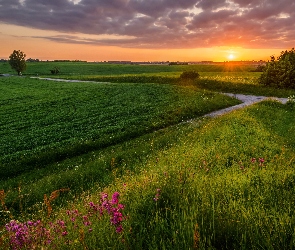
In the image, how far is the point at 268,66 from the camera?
47562 millimetres

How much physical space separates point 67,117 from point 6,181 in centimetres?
1480

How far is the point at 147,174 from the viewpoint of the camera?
8703mm

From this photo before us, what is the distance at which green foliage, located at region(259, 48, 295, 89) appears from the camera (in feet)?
143

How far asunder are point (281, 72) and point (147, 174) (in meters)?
43.4

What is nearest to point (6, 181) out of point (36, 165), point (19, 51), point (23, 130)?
point (36, 165)

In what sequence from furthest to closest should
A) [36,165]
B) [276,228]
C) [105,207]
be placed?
[36,165]
[105,207]
[276,228]

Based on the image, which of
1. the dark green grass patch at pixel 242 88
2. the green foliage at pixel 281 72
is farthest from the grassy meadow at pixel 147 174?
the green foliage at pixel 281 72

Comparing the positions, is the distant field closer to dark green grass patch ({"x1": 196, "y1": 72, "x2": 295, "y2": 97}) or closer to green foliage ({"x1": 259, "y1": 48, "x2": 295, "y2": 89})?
dark green grass patch ({"x1": 196, "y1": 72, "x2": 295, "y2": 97})

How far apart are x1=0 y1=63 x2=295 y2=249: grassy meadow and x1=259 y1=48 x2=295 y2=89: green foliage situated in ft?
9.11

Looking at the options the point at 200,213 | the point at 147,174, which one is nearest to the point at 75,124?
the point at 147,174

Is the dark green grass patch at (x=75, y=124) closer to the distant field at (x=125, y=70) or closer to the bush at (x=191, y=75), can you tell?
the bush at (x=191, y=75)

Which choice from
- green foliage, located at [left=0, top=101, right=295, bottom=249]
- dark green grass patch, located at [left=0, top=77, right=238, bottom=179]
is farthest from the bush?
green foliage, located at [left=0, top=101, right=295, bottom=249]

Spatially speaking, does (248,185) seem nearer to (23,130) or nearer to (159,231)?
(159,231)

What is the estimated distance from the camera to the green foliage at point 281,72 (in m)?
43.7
